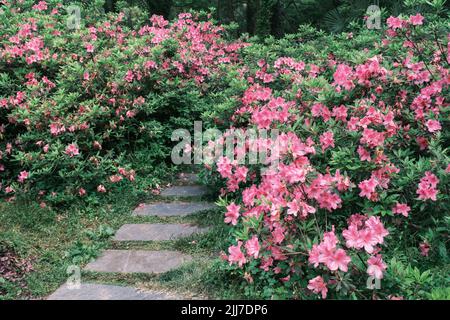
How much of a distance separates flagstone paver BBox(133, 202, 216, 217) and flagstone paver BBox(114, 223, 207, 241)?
21 centimetres

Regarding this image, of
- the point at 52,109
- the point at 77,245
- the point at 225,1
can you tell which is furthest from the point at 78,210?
the point at 225,1

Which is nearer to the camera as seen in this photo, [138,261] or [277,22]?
[138,261]

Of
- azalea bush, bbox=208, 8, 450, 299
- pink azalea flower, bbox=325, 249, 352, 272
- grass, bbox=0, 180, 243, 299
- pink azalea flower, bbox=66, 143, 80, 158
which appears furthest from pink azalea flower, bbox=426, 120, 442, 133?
pink azalea flower, bbox=66, 143, 80, 158

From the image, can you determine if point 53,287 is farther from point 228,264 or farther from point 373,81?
point 373,81

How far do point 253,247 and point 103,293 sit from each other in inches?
42.4

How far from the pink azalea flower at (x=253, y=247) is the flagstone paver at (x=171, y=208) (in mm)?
1511

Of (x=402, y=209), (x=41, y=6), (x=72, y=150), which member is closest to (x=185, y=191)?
(x=72, y=150)

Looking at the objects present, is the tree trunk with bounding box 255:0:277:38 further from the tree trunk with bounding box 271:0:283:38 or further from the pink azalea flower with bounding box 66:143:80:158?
the pink azalea flower with bounding box 66:143:80:158

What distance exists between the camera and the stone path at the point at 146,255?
10.0 ft

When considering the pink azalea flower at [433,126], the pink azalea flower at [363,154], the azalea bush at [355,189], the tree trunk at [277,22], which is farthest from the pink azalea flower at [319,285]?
the tree trunk at [277,22]

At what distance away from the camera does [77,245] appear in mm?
3740

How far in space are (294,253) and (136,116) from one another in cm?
313

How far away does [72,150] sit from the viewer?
4.32 meters

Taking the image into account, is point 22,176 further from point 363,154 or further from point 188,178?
point 363,154
